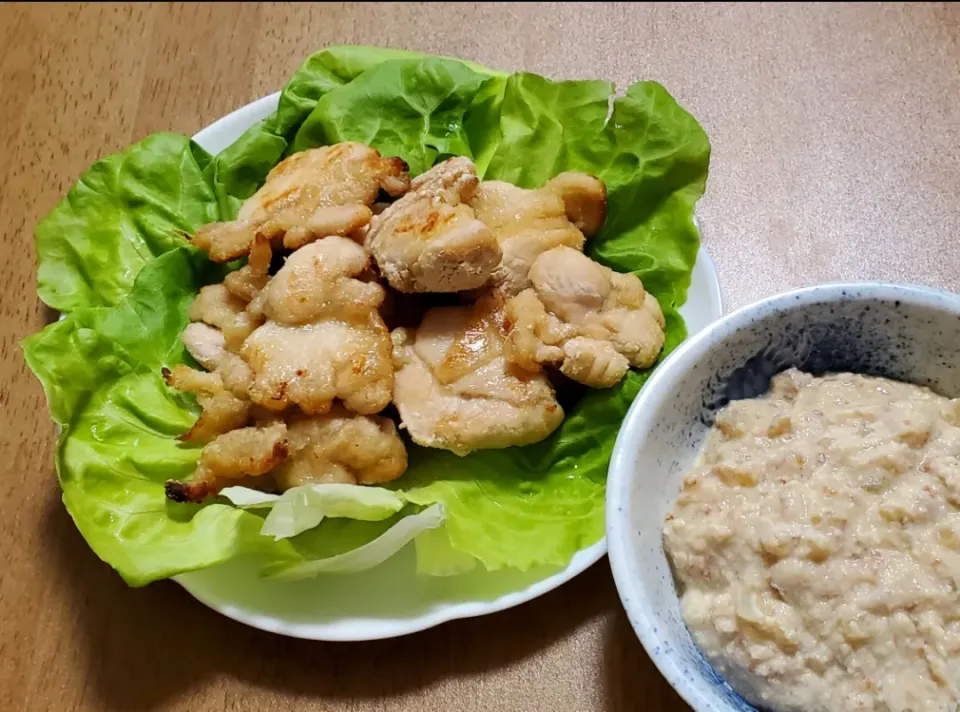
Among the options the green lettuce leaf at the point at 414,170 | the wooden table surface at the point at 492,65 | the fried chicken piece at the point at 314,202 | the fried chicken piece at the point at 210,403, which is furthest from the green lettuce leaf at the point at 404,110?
the fried chicken piece at the point at 210,403

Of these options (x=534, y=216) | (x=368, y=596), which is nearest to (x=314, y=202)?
(x=534, y=216)

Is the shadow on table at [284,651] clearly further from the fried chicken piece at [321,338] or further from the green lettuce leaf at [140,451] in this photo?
the fried chicken piece at [321,338]

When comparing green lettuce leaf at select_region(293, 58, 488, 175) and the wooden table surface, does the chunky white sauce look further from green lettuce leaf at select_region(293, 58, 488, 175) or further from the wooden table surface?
green lettuce leaf at select_region(293, 58, 488, 175)

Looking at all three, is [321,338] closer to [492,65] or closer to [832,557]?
[832,557]

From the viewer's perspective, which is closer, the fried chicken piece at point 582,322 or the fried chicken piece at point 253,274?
the fried chicken piece at point 582,322

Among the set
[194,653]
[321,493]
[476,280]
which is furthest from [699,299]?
[194,653]

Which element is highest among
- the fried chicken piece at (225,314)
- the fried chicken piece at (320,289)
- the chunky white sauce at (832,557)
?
the chunky white sauce at (832,557)
